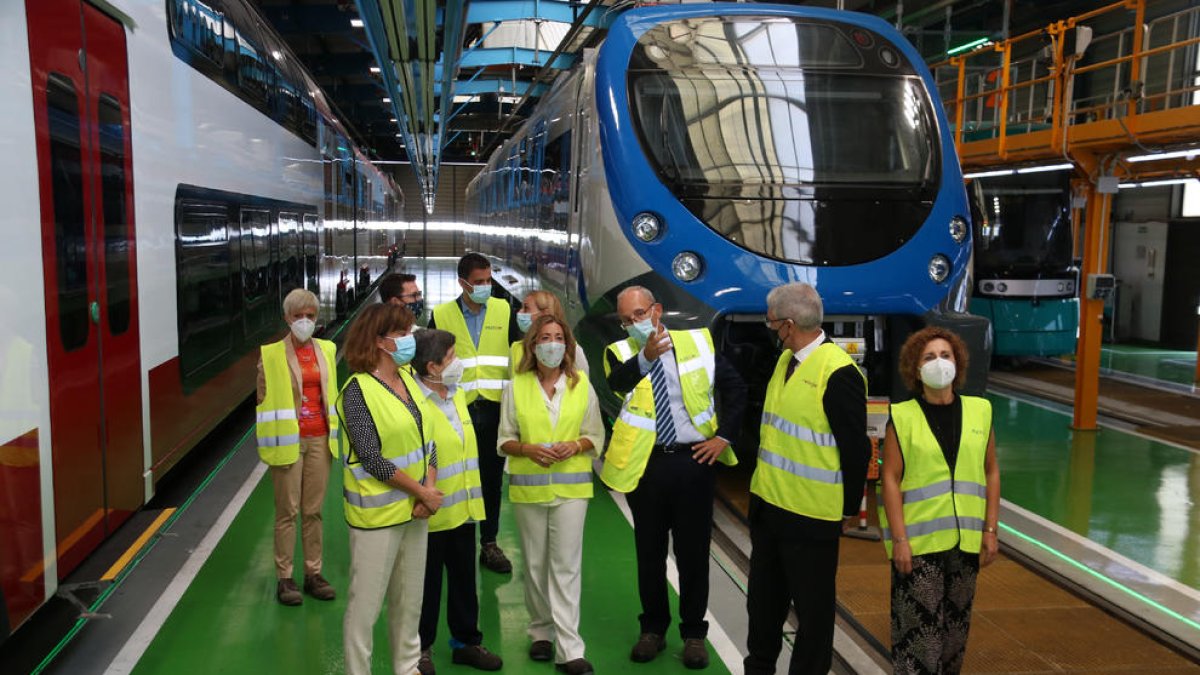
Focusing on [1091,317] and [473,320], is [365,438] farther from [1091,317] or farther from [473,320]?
[1091,317]

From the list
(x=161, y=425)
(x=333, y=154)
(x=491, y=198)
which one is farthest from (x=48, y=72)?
(x=491, y=198)

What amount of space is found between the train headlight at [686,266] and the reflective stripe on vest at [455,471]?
9.11 ft

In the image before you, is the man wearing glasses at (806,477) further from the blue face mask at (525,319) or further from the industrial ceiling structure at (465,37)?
the industrial ceiling structure at (465,37)

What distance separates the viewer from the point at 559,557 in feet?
15.5

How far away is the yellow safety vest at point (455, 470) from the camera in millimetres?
4441

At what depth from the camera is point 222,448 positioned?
31.9 ft

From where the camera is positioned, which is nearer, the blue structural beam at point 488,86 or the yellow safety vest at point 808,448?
the yellow safety vest at point 808,448

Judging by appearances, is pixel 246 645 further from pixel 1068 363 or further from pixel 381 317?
pixel 1068 363

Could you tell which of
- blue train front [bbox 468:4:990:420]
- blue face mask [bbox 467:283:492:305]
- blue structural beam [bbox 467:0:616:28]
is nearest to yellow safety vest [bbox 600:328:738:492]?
blue face mask [bbox 467:283:492:305]

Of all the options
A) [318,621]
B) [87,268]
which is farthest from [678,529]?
[87,268]

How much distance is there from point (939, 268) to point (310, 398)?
171 inches

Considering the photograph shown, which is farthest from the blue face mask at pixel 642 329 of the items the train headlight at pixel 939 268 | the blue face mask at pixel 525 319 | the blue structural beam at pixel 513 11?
the blue structural beam at pixel 513 11

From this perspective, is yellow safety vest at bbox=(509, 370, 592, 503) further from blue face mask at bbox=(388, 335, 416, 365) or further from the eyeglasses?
blue face mask at bbox=(388, 335, 416, 365)

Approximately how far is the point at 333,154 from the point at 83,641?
1295cm
